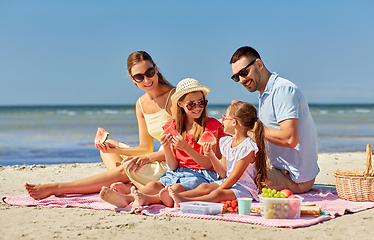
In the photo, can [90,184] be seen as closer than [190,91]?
No

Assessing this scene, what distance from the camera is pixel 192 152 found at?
4750mm

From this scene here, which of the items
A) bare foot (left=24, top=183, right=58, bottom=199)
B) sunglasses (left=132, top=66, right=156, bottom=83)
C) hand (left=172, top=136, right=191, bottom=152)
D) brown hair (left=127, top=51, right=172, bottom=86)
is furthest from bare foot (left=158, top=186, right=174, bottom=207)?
brown hair (left=127, top=51, right=172, bottom=86)

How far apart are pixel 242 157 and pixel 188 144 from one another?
666 millimetres

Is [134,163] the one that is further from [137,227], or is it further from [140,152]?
[137,227]

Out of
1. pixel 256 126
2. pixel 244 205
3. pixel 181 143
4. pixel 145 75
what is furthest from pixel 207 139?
pixel 145 75

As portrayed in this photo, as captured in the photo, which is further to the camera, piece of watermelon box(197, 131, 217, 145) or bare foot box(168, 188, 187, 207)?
piece of watermelon box(197, 131, 217, 145)

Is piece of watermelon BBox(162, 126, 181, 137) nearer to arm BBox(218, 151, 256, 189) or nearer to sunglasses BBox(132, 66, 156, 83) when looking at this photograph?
arm BBox(218, 151, 256, 189)

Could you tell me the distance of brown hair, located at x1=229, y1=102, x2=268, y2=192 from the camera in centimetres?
461

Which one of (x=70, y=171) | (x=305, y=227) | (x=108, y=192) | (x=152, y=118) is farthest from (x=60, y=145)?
(x=305, y=227)

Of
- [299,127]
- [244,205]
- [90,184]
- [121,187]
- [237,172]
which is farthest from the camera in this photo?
[90,184]

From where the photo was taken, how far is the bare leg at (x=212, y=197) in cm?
429

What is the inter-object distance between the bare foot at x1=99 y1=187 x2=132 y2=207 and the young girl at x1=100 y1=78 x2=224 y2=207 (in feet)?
0.36

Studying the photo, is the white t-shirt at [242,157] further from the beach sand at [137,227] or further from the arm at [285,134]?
the beach sand at [137,227]

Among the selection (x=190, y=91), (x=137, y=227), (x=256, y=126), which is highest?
(x=190, y=91)
